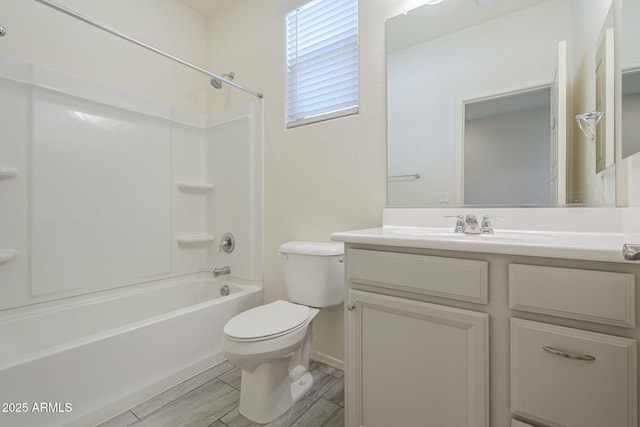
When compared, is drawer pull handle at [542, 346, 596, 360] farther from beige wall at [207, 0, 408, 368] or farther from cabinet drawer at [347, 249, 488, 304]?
beige wall at [207, 0, 408, 368]

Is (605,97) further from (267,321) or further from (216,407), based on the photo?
(216,407)

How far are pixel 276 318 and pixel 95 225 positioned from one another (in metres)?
1.38

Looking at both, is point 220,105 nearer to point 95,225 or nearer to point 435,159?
point 95,225

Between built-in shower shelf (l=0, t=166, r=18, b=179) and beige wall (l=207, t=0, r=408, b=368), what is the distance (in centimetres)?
135

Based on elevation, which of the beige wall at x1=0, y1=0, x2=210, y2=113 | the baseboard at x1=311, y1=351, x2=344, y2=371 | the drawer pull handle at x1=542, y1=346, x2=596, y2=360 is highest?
the beige wall at x1=0, y1=0, x2=210, y2=113

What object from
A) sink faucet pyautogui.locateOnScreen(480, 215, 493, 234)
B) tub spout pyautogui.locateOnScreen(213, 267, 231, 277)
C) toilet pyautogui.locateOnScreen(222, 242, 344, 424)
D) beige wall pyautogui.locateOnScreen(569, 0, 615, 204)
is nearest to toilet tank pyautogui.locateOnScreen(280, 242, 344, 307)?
toilet pyautogui.locateOnScreen(222, 242, 344, 424)

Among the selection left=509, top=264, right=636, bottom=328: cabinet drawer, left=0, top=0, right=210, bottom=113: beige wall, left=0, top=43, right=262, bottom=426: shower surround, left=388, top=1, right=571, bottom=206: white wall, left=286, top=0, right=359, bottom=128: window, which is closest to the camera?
left=509, top=264, right=636, bottom=328: cabinet drawer

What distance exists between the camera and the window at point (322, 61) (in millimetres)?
1705

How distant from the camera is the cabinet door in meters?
0.84

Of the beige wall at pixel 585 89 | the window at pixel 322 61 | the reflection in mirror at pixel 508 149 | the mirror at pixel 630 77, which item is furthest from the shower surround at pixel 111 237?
the mirror at pixel 630 77

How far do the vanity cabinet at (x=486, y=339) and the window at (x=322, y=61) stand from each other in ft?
3.55

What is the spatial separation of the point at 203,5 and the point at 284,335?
8.67 ft

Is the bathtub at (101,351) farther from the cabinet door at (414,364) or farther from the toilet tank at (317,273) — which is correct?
the cabinet door at (414,364)

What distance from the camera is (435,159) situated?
4.73 ft
